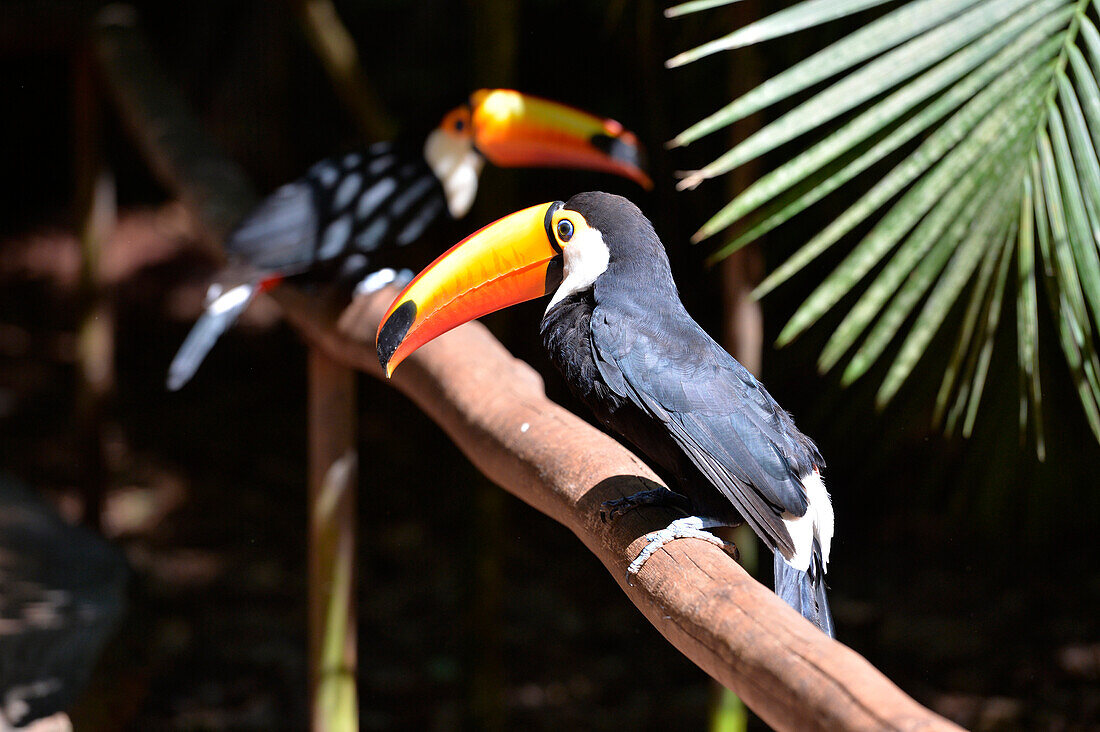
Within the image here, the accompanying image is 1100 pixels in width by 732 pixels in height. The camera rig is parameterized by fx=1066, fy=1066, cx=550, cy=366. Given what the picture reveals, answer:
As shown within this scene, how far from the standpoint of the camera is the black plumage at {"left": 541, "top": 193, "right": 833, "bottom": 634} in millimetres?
1349

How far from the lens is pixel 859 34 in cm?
127

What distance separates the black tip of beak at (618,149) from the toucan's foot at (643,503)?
3.47ft

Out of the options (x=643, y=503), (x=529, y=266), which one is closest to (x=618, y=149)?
(x=529, y=266)

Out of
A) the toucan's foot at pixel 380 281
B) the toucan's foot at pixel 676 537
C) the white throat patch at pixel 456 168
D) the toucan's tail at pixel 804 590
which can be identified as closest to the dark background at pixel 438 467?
the white throat patch at pixel 456 168

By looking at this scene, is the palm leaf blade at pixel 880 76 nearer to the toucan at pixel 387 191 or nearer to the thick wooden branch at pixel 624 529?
the thick wooden branch at pixel 624 529

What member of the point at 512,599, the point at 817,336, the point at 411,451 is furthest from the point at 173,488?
the point at 817,336

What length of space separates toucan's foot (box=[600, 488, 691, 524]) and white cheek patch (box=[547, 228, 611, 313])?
33cm

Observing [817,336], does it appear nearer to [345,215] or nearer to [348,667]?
[345,215]

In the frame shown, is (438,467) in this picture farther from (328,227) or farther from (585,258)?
(585,258)

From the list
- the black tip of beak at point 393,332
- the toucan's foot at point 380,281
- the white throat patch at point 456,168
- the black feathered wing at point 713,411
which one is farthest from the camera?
the white throat patch at point 456,168

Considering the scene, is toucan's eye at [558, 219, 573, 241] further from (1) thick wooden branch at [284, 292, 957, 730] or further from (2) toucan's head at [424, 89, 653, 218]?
(2) toucan's head at [424, 89, 653, 218]

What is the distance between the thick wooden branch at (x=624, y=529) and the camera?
2.82 ft

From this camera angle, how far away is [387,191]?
2.53m

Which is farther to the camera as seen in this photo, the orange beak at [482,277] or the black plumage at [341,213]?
the black plumage at [341,213]
